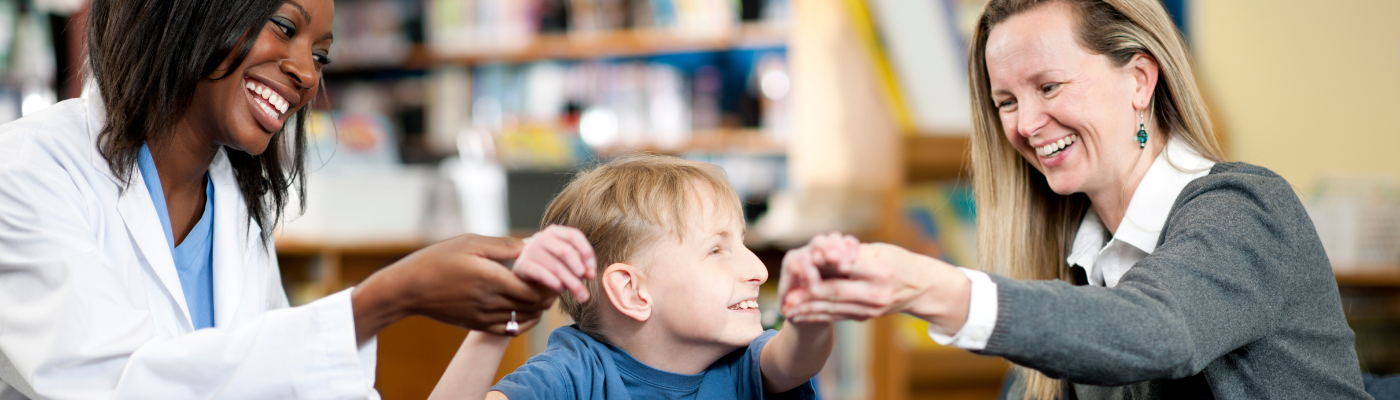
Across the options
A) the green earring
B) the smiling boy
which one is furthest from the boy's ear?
the green earring

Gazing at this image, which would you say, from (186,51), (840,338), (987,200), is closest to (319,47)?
(186,51)

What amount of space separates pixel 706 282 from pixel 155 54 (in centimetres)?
65

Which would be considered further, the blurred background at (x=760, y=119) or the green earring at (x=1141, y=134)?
the blurred background at (x=760, y=119)

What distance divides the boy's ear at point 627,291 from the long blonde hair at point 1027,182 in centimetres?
54

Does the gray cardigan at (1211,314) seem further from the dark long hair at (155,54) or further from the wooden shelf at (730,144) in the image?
the wooden shelf at (730,144)

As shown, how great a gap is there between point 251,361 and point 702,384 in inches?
19.4

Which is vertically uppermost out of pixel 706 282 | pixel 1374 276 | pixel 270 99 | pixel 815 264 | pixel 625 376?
pixel 270 99

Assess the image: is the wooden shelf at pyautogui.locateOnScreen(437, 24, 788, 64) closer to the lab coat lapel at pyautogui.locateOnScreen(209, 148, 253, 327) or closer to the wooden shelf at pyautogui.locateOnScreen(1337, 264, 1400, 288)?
the wooden shelf at pyautogui.locateOnScreen(1337, 264, 1400, 288)

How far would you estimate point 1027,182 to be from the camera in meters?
1.33

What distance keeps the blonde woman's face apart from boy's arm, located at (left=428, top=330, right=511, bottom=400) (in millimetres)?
679

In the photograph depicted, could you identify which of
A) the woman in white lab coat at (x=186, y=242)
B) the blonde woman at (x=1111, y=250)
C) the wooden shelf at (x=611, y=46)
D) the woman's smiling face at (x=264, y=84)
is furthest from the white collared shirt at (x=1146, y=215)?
the wooden shelf at (x=611, y=46)

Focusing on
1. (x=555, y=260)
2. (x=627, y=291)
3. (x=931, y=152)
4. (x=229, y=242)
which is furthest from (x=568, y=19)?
(x=555, y=260)

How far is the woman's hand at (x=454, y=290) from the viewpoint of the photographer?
30.5 inches

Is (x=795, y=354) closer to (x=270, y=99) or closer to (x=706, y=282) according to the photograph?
(x=706, y=282)
